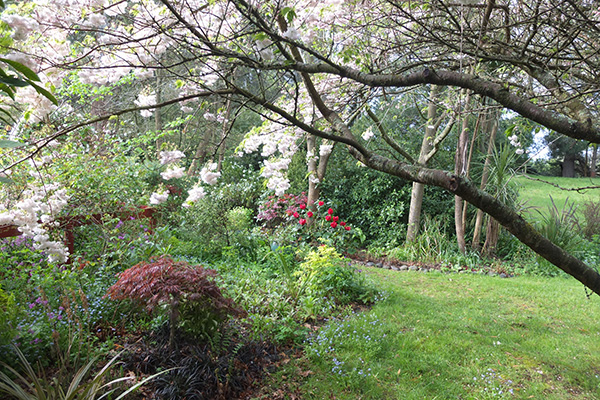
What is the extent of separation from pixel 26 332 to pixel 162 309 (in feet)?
2.67

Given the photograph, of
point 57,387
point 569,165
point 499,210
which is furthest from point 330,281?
point 569,165

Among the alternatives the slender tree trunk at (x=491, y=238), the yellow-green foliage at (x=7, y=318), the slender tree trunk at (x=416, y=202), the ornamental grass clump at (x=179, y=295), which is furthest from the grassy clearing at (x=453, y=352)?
the slender tree trunk at (x=416, y=202)

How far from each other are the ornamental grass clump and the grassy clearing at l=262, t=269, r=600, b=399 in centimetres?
65

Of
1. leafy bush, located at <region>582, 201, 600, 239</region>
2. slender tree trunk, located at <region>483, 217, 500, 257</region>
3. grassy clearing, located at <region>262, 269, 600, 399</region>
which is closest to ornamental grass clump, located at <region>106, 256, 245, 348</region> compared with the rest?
grassy clearing, located at <region>262, 269, 600, 399</region>

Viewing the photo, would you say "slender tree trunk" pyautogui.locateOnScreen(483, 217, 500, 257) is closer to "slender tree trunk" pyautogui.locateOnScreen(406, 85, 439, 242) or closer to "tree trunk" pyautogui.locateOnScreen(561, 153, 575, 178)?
"slender tree trunk" pyautogui.locateOnScreen(406, 85, 439, 242)

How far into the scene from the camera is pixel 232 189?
7.79 meters

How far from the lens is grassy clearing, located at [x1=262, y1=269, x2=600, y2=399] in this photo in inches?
101

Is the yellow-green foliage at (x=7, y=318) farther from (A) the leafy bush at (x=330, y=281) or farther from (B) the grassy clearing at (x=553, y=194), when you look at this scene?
(B) the grassy clearing at (x=553, y=194)

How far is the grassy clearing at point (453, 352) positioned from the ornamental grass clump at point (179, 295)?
653 millimetres

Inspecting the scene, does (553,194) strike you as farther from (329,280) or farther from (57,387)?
(57,387)

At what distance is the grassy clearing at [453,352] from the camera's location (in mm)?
2576

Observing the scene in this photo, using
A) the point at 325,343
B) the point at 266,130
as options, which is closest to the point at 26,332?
Answer: the point at 325,343

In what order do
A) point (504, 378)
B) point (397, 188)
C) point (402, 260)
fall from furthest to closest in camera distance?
point (397, 188) → point (402, 260) → point (504, 378)

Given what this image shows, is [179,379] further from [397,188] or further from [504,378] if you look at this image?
[397,188]
